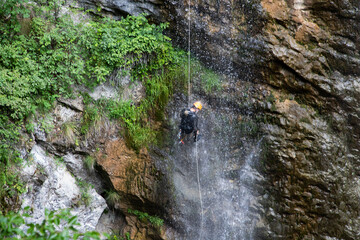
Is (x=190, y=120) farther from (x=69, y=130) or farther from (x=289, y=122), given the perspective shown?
(x=69, y=130)

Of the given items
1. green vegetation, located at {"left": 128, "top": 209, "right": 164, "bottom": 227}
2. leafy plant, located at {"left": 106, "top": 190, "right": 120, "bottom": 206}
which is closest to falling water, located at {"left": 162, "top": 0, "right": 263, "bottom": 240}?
green vegetation, located at {"left": 128, "top": 209, "right": 164, "bottom": 227}

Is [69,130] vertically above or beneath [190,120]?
beneath

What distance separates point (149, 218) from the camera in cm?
780

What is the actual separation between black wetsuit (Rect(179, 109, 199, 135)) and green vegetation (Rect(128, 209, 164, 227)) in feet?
8.02

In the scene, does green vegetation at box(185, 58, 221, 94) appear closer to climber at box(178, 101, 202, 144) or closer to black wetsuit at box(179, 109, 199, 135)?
climber at box(178, 101, 202, 144)

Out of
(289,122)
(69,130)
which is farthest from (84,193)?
(289,122)

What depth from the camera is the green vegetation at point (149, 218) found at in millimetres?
7734

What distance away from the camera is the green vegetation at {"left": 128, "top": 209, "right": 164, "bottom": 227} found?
7734mm

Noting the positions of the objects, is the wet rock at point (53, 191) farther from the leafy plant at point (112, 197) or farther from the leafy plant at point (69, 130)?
the leafy plant at point (69, 130)

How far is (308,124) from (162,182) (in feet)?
12.9

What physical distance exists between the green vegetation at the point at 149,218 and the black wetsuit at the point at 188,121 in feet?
8.02

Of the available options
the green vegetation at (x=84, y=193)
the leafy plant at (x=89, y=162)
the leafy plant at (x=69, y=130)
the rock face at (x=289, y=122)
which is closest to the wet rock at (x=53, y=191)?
the green vegetation at (x=84, y=193)

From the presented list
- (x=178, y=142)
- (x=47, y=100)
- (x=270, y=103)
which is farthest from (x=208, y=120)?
(x=47, y=100)

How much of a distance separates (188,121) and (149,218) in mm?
2800
